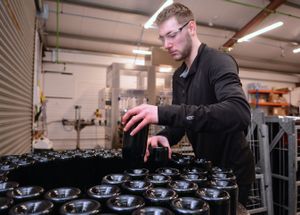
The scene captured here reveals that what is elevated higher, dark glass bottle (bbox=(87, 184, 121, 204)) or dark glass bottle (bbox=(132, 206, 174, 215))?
dark glass bottle (bbox=(87, 184, 121, 204))

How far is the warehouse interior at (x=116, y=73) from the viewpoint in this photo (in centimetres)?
206

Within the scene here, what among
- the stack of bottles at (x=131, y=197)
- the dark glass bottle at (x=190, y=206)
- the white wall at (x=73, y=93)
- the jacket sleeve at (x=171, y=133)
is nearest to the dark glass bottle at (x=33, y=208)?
the stack of bottles at (x=131, y=197)

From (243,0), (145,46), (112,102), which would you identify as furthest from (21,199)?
(145,46)

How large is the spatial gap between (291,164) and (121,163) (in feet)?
7.32

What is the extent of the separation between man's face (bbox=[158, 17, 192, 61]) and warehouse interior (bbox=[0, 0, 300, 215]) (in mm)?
667

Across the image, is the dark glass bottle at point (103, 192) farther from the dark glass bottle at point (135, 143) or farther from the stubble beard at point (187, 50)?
the stubble beard at point (187, 50)

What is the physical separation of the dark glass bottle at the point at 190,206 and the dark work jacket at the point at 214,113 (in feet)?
1.13

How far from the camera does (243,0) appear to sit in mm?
5305

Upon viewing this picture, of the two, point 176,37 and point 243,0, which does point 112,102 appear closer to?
point 176,37

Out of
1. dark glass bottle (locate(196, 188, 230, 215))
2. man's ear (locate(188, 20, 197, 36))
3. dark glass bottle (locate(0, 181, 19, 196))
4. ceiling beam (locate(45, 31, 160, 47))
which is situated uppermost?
ceiling beam (locate(45, 31, 160, 47))

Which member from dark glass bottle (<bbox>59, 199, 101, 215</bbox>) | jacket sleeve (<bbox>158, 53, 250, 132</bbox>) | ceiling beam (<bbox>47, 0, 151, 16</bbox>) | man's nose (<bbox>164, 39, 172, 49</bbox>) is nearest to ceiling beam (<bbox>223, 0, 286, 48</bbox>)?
ceiling beam (<bbox>47, 0, 151, 16</bbox>)

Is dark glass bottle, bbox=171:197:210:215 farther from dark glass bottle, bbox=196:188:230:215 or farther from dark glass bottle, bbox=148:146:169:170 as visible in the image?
dark glass bottle, bbox=148:146:169:170

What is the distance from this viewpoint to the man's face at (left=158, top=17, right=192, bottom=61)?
1280mm

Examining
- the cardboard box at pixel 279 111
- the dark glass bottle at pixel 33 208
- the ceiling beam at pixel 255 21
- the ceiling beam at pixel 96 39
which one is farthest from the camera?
the cardboard box at pixel 279 111
